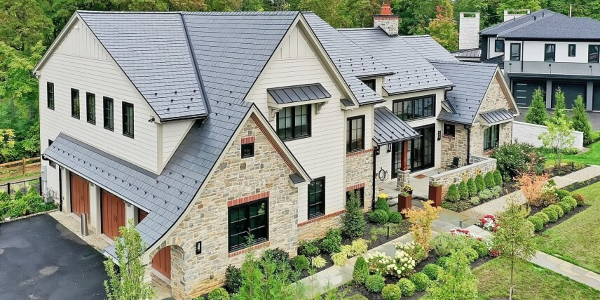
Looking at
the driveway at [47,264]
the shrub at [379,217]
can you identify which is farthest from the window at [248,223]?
the shrub at [379,217]

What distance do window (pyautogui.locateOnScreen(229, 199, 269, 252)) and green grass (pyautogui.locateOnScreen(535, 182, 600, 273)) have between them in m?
10.2

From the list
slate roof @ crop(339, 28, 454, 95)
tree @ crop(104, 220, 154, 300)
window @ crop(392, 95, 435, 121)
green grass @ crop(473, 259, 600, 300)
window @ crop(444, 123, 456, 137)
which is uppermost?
slate roof @ crop(339, 28, 454, 95)

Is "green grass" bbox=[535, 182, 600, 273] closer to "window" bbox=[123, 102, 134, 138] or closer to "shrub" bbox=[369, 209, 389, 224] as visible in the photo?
"shrub" bbox=[369, 209, 389, 224]

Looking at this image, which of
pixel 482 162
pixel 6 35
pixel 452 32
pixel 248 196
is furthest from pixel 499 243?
pixel 452 32

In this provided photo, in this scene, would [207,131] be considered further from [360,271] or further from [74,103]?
[74,103]

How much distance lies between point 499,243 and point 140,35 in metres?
14.1

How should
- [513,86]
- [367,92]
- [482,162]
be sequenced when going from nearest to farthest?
[367,92] → [482,162] → [513,86]

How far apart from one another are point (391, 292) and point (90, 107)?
13187mm

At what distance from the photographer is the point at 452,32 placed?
211ft

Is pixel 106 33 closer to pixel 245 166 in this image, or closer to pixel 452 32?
pixel 245 166

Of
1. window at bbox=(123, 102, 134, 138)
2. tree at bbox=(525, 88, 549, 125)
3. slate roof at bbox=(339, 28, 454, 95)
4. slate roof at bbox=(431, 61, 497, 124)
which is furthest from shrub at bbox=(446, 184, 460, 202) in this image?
tree at bbox=(525, 88, 549, 125)

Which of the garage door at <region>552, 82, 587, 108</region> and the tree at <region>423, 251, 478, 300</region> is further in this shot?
the garage door at <region>552, 82, 587, 108</region>

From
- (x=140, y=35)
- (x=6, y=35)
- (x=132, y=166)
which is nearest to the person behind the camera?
(x=132, y=166)

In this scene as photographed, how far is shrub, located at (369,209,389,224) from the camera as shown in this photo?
77.7 feet
